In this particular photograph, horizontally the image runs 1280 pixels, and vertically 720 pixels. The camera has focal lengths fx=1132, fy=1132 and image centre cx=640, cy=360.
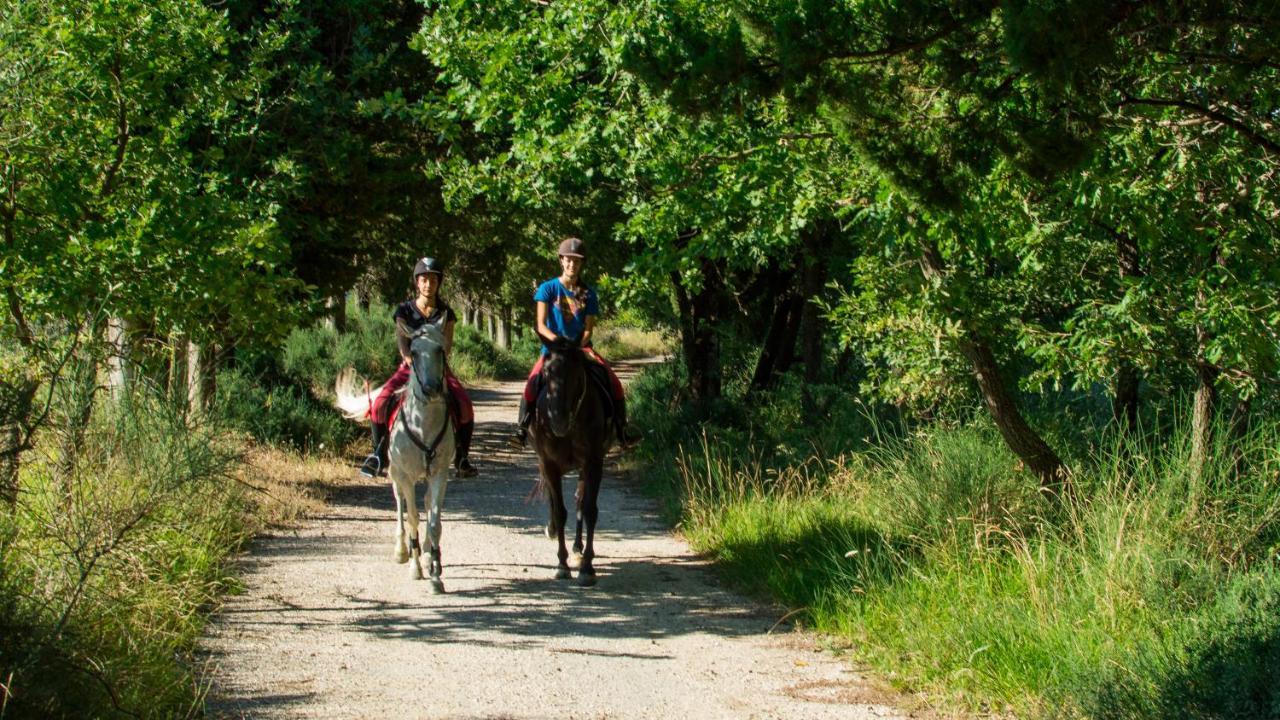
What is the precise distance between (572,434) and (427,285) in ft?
6.14

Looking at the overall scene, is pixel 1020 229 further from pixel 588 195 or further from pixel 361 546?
pixel 588 195

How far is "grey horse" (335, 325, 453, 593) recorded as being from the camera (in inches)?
377

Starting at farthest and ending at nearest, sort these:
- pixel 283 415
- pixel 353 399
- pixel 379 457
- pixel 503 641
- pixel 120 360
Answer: pixel 283 415 → pixel 353 399 → pixel 379 457 → pixel 120 360 → pixel 503 641

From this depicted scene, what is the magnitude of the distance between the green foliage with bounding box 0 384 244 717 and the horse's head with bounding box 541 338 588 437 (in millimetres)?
2813

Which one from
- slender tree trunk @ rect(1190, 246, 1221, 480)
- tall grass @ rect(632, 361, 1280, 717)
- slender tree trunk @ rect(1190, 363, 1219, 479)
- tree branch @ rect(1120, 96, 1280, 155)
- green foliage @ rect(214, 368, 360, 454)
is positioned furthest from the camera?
green foliage @ rect(214, 368, 360, 454)

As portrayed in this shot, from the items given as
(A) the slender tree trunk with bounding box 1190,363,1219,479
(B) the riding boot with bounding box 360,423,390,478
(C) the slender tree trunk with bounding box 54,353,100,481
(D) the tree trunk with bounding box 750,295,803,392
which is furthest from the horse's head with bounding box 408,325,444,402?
(D) the tree trunk with bounding box 750,295,803,392

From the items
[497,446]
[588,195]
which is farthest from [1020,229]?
[497,446]

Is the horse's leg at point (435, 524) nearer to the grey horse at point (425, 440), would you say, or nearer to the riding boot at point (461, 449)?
the grey horse at point (425, 440)

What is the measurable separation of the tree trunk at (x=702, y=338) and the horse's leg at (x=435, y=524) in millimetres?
9557

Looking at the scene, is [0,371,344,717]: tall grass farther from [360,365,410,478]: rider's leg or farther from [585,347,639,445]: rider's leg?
[585,347,639,445]: rider's leg

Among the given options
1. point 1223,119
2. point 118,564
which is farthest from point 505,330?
point 1223,119

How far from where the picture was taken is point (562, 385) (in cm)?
998

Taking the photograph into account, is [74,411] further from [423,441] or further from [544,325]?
[544,325]

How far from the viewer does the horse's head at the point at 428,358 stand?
9.55 m
